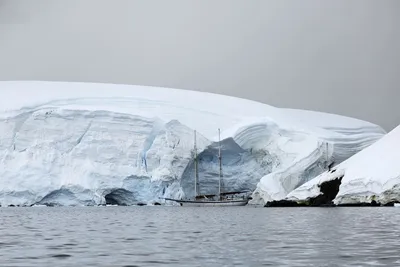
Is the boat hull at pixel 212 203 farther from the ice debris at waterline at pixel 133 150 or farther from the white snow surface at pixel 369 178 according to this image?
the white snow surface at pixel 369 178

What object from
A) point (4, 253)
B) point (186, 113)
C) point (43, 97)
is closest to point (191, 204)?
point (186, 113)

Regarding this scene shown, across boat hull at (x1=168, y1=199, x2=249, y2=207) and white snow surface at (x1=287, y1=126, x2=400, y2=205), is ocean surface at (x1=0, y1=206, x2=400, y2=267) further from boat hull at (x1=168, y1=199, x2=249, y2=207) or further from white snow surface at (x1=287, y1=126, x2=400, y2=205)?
boat hull at (x1=168, y1=199, x2=249, y2=207)

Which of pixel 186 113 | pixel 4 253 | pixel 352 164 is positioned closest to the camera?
pixel 4 253

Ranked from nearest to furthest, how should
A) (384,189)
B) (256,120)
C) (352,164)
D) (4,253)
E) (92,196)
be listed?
(4,253)
(384,189)
(352,164)
(92,196)
(256,120)

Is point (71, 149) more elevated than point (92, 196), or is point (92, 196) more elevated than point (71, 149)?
point (71, 149)

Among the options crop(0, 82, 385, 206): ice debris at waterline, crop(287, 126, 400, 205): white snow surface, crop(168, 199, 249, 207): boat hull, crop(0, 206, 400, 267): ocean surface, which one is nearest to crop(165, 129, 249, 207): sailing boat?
crop(168, 199, 249, 207): boat hull

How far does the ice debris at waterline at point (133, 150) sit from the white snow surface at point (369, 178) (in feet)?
8.96

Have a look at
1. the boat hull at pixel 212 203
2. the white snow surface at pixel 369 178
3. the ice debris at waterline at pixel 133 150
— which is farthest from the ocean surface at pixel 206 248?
the boat hull at pixel 212 203

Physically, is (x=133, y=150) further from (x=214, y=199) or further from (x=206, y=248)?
(x=206, y=248)

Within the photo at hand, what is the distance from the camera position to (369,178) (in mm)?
28375

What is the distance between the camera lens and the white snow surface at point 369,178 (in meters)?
27.7

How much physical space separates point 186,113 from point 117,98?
4.06 meters

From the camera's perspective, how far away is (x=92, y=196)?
3300cm

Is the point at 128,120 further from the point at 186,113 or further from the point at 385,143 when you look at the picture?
the point at 385,143
